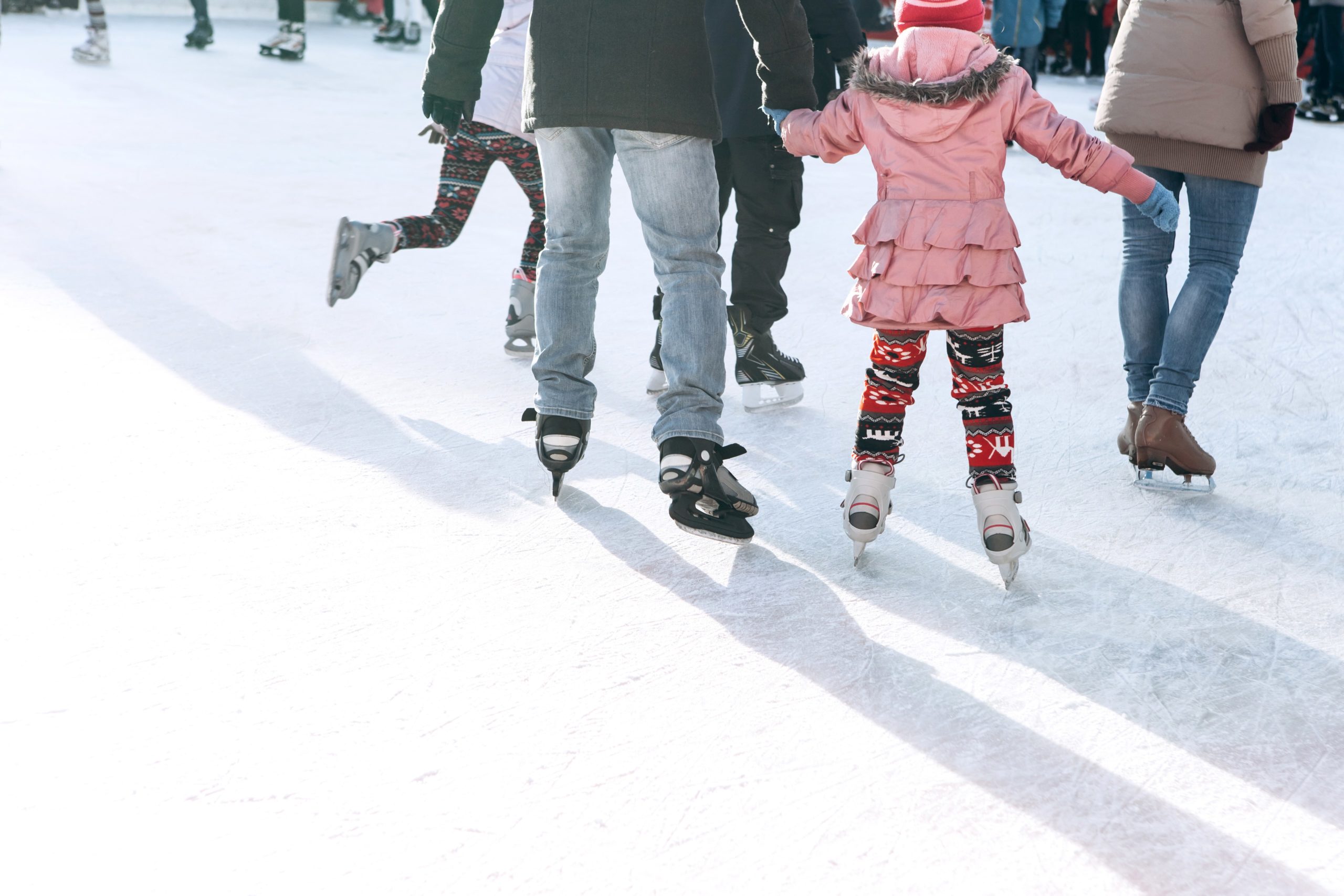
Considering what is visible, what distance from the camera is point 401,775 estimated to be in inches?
67.3

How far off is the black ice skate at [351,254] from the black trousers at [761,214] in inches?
35.2

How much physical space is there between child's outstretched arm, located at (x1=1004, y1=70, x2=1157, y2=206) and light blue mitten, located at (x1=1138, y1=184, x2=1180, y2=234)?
0.03 metres

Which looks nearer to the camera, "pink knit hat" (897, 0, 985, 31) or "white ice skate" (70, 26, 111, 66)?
"pink knit hat" (897, 0, 985, 31)

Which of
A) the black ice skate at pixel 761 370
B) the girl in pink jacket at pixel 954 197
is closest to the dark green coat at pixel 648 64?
the girl in pink jacket at pixel 954 197

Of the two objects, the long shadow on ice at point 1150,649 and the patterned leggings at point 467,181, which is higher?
the patterned leggings at point 467,181

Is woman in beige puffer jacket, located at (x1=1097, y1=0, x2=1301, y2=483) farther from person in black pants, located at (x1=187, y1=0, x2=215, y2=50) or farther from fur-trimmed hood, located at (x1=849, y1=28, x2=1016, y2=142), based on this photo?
person in black pants, located at (x1=187, y1=0, x2=215, y2=50)

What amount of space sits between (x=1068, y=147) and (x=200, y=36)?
9.78 m

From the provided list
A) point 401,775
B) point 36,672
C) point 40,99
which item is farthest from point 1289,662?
point 40,99

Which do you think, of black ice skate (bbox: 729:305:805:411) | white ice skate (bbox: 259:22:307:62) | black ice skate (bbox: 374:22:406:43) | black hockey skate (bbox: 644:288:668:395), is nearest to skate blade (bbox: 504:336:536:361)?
black hockey skate (bbox: 644:288:668:395)

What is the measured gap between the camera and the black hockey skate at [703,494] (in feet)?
8.17

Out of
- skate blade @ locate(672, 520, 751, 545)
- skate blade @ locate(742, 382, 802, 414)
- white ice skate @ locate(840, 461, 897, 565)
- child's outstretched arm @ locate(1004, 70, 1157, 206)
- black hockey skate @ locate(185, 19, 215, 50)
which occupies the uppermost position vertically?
child's outstretched arm @ locate(1004, 70, 1157, 206)

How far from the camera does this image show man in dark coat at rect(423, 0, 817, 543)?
96.5 inches

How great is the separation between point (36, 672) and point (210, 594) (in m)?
0.35

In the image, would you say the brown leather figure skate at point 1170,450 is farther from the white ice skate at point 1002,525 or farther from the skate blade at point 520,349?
the skate blade at point 520,349
